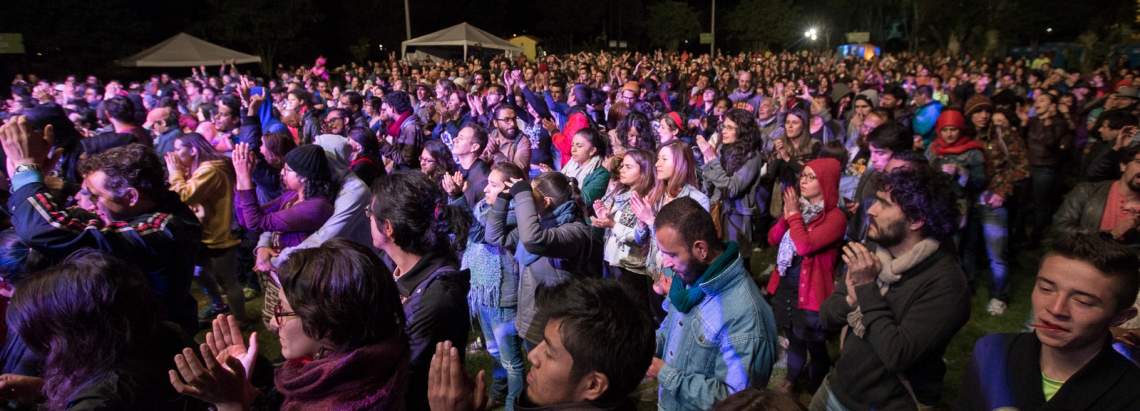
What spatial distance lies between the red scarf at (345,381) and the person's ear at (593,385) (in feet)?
2.04

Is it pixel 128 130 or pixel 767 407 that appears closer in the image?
pixel 767 407

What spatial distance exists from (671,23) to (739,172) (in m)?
49.6

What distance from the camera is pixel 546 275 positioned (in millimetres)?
3500

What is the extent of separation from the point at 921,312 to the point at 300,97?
809 centimetres

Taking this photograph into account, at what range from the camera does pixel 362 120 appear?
7.50 metres

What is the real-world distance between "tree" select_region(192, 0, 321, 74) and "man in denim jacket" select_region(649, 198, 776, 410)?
32.0 metres

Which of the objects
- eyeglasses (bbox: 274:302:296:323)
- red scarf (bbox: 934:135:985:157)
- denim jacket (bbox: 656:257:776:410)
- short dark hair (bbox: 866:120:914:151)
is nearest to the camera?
eyeglasses (bbox: 274:302:296:323)

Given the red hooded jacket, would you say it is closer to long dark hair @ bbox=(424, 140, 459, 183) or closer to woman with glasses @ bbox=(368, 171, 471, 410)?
woman with glasses @ bbox=(368, 171, 471, 410)

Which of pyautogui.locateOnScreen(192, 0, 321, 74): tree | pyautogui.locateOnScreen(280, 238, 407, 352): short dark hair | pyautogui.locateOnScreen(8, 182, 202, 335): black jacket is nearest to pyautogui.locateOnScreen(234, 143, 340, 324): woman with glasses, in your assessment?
pyautogui.locateOnScreen(8, 182, 202, 335): black jacket

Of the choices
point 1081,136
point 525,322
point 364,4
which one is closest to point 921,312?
point 525,322

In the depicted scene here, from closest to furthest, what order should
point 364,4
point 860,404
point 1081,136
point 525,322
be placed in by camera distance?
point 860,404
point 525,322
point 1081,136
point 364,4

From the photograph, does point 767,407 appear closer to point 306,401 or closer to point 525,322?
point 306,401

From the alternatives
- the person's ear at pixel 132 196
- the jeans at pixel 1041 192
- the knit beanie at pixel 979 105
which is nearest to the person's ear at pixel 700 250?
the person's ear at pixel 132 196

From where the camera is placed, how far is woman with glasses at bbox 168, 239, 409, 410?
180 centimetres
